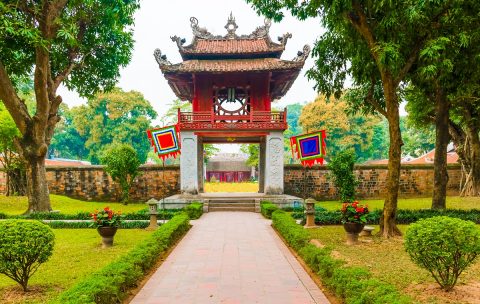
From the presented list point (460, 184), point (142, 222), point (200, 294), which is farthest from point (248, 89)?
point (200, 294)

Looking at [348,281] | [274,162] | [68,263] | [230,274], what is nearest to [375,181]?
[274,162]

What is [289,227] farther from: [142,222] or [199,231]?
[142,222]

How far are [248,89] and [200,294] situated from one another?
15.1 meters

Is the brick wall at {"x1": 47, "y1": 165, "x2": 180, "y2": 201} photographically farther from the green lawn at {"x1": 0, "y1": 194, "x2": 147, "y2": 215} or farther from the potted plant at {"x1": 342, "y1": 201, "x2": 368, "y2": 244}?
the potted plant at {"x1": 342, "y1": 201, "x2": 368, "y2": 244}

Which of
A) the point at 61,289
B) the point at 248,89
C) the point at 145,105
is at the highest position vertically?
the point at 145,105

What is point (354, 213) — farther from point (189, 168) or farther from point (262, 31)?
point (262, 31)

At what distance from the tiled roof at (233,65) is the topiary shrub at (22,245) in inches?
530

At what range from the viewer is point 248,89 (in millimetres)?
19781

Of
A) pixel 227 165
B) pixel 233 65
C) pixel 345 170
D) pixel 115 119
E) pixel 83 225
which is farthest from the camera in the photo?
pixel 227 165

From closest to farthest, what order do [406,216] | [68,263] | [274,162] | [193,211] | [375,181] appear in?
[68,263], [406,216], [193,211], [274,162], [375,181]

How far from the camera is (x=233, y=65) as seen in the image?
751 inches

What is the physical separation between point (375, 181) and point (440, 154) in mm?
8835

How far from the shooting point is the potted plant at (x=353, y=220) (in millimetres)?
9281

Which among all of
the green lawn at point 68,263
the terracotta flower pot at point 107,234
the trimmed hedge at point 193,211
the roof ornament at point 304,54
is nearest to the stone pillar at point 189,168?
the trimmed hedge at point 193,211
